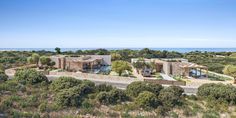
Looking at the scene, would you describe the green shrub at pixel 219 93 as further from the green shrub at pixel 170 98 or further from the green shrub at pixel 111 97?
the green shrub at pixel 111 97

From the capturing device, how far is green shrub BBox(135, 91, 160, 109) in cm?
1791

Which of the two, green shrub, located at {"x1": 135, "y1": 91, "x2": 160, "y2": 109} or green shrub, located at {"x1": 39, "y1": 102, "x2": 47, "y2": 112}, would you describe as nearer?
green shrub, located at {"x1": 39, "y1": 102, "x2": 47, "y2": 112}

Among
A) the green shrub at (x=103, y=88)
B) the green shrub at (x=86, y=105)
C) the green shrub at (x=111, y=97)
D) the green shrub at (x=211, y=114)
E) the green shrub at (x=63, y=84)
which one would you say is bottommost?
the green shrub at (x=211, y=114)

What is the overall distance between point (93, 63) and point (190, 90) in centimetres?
1883

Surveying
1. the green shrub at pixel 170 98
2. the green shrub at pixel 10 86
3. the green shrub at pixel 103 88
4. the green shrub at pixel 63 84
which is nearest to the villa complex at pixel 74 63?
the green shrub at pixel 63 84

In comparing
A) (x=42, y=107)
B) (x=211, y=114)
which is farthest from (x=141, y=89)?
(x=42, y=107)

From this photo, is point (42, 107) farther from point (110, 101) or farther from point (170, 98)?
point (170, 98)

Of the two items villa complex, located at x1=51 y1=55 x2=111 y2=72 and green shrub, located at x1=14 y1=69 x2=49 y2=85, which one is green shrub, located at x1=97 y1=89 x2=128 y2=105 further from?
villa complex, located at x1=51 y1=55 x2=111 y2=72

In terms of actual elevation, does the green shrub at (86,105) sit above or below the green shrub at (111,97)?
below

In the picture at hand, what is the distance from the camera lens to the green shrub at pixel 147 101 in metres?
17.9

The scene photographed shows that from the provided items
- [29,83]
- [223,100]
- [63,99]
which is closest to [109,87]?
[63,99]

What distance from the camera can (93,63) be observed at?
125 feet

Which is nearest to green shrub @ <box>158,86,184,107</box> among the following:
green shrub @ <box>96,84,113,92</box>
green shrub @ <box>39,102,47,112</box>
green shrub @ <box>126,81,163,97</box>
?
green shrub @ <box>126,81,163,97</box>

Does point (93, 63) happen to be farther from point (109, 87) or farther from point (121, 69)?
point (109, 87)
